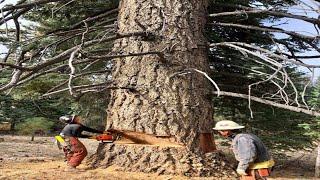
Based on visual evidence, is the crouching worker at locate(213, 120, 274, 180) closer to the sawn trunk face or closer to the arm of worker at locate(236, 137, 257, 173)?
the arm of worker at locate(236, 137, 257, 173)

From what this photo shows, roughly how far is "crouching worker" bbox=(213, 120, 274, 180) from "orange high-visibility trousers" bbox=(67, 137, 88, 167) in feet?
7.08

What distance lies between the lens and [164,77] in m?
6.20

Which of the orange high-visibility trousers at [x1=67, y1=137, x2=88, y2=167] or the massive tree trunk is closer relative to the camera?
the massive tree trunk

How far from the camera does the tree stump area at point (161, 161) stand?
5.87 metres

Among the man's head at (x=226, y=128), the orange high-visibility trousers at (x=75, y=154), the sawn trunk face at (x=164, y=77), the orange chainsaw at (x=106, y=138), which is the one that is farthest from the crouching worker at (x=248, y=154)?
the orange high-visibility trousers at (x=75, y=154)

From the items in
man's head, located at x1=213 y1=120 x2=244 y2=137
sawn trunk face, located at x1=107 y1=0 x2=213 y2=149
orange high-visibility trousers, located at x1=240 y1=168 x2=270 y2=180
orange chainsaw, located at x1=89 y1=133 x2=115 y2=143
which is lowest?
orange high-visibility trousers, located at x1=240 y1=168 x2=270 y2=180

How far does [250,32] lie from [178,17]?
13.7 feet

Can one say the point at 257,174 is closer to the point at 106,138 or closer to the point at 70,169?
the point at 106,138

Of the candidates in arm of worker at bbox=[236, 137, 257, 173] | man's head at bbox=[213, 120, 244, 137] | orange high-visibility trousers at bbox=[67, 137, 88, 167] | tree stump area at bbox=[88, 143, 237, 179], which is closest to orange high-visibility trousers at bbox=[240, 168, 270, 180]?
arm of worker at bbox=[236, 137, 257, 173]

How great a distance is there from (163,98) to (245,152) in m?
1.37

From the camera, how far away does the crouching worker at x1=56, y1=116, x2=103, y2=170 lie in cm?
655

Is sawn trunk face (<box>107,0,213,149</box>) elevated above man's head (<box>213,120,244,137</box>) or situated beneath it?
elevated above

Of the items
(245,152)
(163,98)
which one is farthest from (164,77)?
(245,152)

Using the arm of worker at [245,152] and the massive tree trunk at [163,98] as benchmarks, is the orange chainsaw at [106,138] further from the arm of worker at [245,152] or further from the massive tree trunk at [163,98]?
the arm of worker at [245,152]
